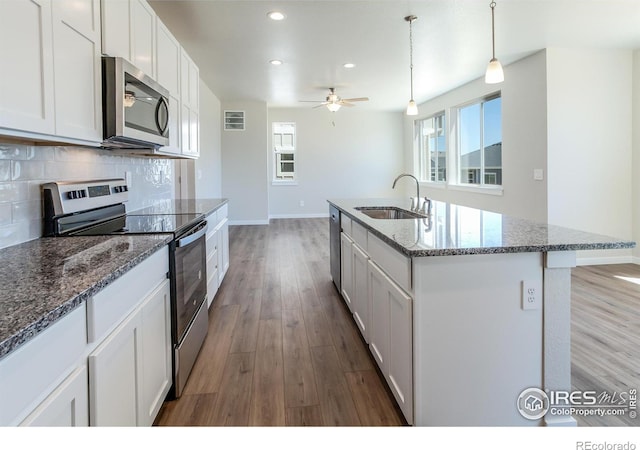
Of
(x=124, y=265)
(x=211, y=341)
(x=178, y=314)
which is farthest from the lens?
(x=211, y=341)

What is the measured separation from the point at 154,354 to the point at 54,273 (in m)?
0.64

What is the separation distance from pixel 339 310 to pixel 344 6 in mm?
2709

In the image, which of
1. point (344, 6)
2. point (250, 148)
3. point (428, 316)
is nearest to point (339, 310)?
point (428, 316)

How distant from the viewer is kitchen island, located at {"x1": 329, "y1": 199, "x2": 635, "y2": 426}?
162 centimetres

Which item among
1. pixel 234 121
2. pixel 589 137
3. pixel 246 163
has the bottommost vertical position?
pixel 589 137

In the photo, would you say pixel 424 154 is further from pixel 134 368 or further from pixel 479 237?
pixel 134 368

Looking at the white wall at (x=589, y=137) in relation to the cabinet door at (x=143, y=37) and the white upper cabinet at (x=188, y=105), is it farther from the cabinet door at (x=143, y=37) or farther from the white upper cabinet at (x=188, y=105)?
the cabinet door at (x=143, y=37)

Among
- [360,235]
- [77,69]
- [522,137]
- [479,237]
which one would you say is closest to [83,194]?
[77,69]

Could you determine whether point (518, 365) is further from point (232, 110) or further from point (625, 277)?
point (232, 110)

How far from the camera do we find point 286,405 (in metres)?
1.97

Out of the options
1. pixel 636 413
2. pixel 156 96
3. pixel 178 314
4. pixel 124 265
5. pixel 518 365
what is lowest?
pixel 636 413

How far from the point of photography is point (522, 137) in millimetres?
5277

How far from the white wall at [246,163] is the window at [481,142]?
4.03 meters

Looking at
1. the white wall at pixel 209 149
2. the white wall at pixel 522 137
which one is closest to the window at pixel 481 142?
the white wall at pixel 522 137
